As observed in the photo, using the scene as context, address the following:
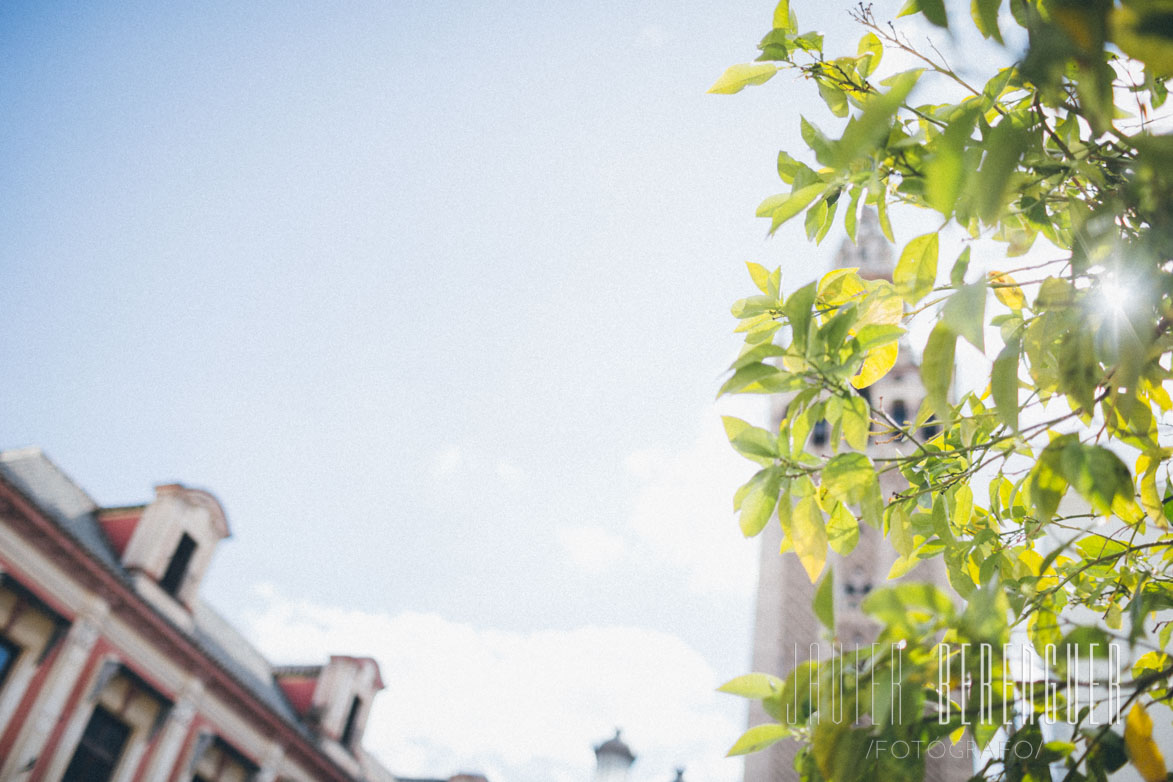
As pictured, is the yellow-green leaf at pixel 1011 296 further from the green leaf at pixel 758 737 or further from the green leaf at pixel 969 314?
the green leaf at pixel 758 737

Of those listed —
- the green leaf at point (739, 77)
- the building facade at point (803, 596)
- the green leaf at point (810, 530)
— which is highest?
the building facade at point (803, 596)

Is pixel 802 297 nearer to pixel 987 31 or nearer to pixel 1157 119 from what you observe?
pixel 987 31

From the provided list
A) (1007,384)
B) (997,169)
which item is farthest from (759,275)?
(997,169)

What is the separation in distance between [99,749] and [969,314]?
47.7 ft

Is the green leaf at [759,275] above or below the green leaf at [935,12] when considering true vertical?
above

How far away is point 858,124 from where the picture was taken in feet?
2.66

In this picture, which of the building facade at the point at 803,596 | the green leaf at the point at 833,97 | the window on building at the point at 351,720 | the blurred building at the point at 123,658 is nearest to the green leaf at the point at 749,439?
the green leaf at the point at 833,97

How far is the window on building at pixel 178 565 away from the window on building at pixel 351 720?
18.8ft

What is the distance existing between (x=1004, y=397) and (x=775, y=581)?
1070 inches

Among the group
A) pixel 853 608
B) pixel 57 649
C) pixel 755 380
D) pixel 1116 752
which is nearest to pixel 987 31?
pixel 755 380

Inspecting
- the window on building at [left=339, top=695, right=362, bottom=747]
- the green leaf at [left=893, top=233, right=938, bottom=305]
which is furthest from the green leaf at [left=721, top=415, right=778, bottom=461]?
the window on building at [left=339, top=695, right=362, bottom=747]

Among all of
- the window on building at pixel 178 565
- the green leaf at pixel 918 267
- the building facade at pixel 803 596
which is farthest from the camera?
the building facade at pixel 803 596

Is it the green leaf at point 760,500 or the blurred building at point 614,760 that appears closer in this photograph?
the green leaf at point 760,500

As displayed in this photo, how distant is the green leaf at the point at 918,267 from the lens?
47.9 inches
